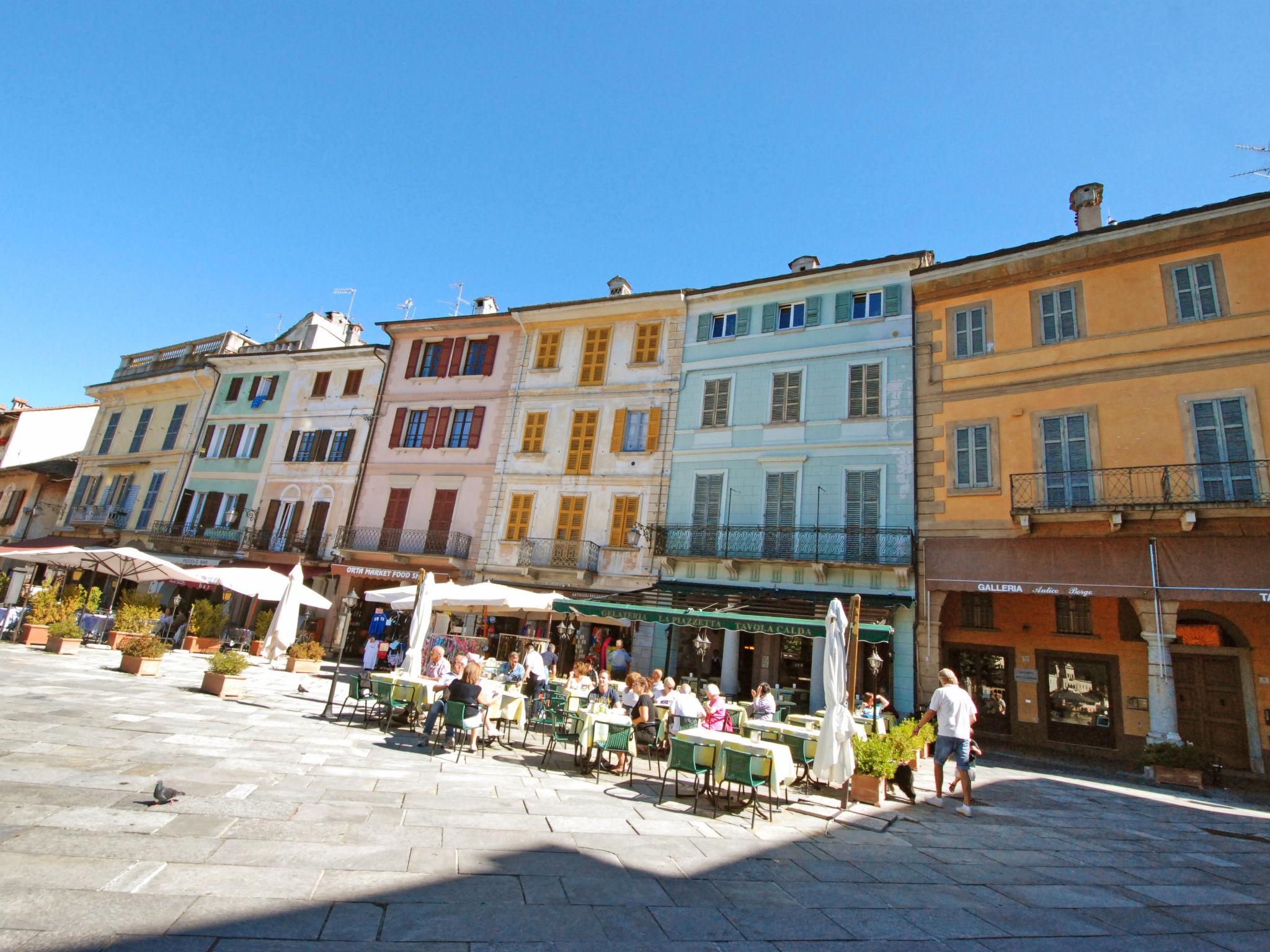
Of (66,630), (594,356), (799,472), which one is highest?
(594,356)

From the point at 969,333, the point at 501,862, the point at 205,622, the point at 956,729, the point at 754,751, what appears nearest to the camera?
the point at 501,862

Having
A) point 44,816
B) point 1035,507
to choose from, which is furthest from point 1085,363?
point 44,816

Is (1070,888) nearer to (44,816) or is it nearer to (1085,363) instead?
(44,816)

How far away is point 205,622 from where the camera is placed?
62.7 feet

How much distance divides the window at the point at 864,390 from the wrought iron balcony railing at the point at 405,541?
12578mm

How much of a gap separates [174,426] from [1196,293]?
120 feet

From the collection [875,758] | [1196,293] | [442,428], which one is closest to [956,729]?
[875,758]

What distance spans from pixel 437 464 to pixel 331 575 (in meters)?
5.36

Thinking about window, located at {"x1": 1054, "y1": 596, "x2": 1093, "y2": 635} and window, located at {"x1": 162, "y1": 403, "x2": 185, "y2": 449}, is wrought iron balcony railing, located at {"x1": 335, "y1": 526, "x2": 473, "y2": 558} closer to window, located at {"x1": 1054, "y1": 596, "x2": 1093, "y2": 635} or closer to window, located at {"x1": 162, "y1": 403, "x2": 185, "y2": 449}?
window, located at {"x1": 162, "y1": 403, "x2": 185, "y2": 449}

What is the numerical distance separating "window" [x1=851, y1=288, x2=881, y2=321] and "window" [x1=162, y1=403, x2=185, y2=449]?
28797 mm

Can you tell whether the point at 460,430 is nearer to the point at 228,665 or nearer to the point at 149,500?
the point at 228,665

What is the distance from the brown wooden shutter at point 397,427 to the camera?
966 inches

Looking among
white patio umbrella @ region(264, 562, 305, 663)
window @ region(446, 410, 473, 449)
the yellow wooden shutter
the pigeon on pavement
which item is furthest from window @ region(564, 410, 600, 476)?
the pigeon on pavement

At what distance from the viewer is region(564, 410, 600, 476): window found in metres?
21.2
